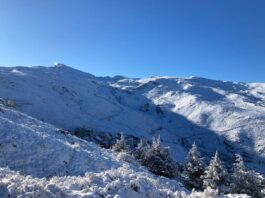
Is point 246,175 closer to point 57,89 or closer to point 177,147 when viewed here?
point 177,147

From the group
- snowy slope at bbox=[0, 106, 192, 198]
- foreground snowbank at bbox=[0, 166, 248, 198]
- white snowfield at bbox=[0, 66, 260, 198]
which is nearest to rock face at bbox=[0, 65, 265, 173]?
white snowfield at bbox=[0, 66, 260, 198]

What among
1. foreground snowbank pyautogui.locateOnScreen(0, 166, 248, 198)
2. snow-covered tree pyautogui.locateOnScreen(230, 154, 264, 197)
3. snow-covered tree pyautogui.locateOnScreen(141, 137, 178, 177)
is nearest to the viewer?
foreground snowbank pyautogui.locateOnScreen(0, 166, 248, 198)

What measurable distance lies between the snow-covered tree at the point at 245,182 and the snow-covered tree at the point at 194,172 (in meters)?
5.04

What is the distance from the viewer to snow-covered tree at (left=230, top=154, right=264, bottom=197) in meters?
44.0

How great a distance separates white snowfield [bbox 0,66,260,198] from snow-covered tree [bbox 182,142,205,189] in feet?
49.9

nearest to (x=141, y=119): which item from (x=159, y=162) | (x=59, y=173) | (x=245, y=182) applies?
(x=159, y=162)

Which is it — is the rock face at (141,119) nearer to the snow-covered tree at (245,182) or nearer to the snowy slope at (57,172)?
the snow-covered tree at (245,182)

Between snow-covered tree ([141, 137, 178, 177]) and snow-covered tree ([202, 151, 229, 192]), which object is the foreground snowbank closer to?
A: snow-covered tree ([202, 151, 229, 192])

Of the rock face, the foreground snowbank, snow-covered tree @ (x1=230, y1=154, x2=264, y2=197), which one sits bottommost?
snow-covered tree @ (x1=230, y1=154, x2=264, y2=197)

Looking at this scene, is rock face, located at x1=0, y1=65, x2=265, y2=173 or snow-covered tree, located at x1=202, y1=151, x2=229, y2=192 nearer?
snow-covered tree, located at x1=202, y1=151, x2=229, y2=192

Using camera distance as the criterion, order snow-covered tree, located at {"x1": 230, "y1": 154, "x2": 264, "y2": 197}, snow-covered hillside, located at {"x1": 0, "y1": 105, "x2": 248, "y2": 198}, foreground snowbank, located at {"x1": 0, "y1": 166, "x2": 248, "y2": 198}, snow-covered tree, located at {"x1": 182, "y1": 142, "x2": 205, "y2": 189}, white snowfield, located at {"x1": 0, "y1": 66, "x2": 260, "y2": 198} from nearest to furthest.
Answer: foreground snowbank, located at {"x1": 0, "y1": 166, "x2": 248, "y2": 198}
snow-covered hillside, located at {"x1": 0, "y1": 105, "x2": 248, "y2": 198}
white snowfield, located at {"x1": 0, "y1": 66, "x2": 260, "y2": 198}
snow-covered tree, located at {"x1": 230, "y1": 154, "x2": 264, "y2": 197}
snow-covered tree, located at {"x1": 182, "y1": 142, "x2": 205, "y2": 189}

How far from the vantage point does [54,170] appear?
24312 millimetres

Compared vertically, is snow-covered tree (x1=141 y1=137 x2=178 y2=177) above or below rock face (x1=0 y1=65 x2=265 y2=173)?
below

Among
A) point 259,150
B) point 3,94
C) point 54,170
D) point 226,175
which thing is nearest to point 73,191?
point 54,170
